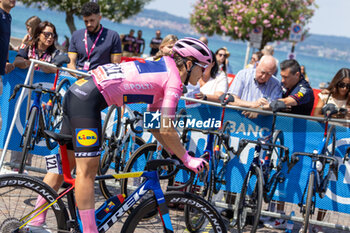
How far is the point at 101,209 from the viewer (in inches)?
156

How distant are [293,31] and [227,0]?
12172mm

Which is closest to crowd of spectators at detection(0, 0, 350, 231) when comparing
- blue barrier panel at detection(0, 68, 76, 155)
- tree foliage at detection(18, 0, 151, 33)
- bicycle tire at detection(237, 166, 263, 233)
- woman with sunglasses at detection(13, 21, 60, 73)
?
woman with sunglasses at detection(13, 21, 60, 73)

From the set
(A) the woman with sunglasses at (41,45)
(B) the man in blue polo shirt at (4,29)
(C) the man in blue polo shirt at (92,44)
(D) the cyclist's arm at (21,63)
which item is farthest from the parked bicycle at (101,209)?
(A) the woman with sunglasses at (41,45)

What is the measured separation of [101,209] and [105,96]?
3.17 feet

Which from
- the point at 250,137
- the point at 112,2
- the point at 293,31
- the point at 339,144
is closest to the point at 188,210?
the point at 250,137

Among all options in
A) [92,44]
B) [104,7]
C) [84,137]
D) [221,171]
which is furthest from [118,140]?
[104,7]

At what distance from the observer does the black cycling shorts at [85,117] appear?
3818 millimetres

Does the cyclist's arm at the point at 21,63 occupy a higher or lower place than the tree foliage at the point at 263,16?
lower

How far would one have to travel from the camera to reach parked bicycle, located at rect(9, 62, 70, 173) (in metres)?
5.74

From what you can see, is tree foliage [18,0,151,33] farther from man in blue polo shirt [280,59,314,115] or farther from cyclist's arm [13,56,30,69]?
man in blue polo shirt [280,59,314,115]

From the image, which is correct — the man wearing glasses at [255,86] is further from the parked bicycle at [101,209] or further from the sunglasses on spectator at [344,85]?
the parked bicycle at [101,209]

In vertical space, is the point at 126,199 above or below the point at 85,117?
below

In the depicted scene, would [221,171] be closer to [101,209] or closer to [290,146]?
[290,146]

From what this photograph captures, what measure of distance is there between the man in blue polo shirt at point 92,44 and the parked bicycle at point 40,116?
0.46 m
